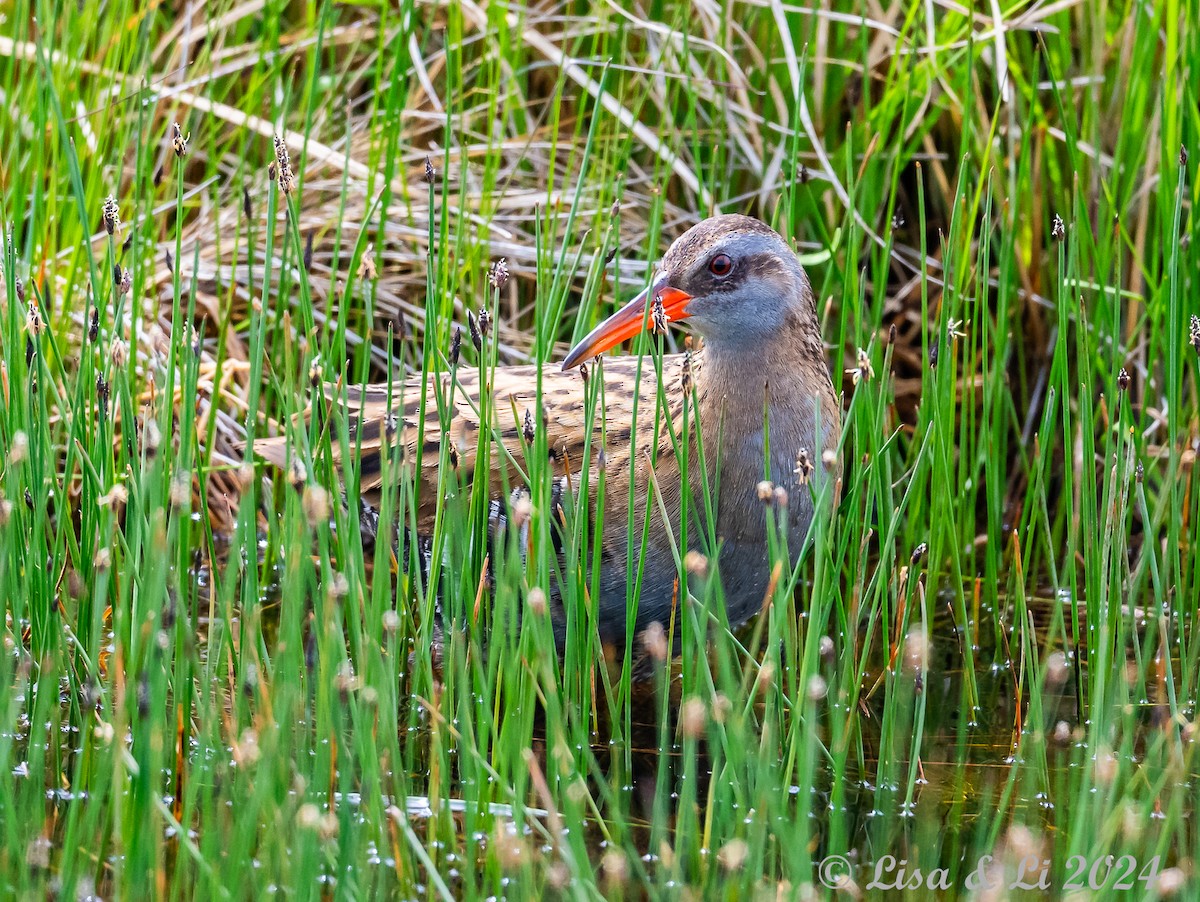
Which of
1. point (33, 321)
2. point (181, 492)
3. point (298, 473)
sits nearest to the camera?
point (181, 492)

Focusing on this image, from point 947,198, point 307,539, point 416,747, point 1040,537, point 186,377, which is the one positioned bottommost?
point 416,747

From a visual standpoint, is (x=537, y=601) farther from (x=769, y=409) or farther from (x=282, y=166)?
(x=769, y=409)

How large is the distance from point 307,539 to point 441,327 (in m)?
1.48

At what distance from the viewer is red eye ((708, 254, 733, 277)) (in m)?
3.28

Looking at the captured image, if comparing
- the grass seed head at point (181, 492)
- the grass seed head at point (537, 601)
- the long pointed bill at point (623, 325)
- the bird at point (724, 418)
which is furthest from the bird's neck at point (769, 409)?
the grass seed head at point (181, 492)

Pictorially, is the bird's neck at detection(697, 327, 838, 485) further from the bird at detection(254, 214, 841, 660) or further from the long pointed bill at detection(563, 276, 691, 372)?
the long pointed bill at detection(563, 276, 691, 372)

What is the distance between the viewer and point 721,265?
10.8ft

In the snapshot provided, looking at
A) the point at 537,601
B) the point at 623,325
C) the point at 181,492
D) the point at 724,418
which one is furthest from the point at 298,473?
the point at 724,418

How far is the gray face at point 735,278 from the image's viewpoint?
3.29 meters

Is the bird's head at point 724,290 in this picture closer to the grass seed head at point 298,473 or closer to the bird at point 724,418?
the bird at point 724,418

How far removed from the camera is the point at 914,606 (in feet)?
12.2

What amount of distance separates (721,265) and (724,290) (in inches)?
2.1

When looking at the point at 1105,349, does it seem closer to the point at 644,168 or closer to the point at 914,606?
the point at 914,606

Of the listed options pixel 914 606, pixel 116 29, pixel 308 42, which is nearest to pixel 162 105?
pixel 116 29
